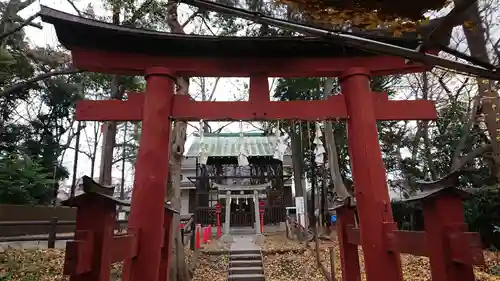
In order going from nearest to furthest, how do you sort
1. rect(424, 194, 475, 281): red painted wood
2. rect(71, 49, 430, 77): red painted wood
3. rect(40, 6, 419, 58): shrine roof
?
rect(424, 194, 475, 281): red painted wood → rect(40, 6, 419, 58): shrine roof → rect(71, 49, 430, 77): red painted wood

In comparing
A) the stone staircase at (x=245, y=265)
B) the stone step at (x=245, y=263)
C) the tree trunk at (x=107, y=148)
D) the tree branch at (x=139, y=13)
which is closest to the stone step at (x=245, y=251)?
the stone staircase at (x=245, y=265)

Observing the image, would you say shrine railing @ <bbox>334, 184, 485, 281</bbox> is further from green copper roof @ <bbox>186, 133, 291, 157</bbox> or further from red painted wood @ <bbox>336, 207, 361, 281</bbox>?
green copper roof @ <bbox>186, 133, 291, 157</bbox>

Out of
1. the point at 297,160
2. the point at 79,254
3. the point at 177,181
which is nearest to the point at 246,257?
the point at 177,181

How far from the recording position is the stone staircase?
414 inches

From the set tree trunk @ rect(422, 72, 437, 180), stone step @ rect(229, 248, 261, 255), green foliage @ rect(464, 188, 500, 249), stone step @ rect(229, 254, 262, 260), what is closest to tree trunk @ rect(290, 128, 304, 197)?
tree trunk @ rect(422, 72, 437, 180)

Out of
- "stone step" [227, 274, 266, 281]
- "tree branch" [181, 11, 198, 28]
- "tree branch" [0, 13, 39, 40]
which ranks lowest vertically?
"stone step" [227, 274, 266, 281]

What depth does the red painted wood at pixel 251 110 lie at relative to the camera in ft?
13.4

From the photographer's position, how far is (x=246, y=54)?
14.2 ft

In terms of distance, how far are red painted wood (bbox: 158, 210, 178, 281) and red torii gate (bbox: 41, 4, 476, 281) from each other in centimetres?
1

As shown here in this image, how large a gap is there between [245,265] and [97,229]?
32.5 ft

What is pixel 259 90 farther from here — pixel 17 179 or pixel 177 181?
pixel 17 179

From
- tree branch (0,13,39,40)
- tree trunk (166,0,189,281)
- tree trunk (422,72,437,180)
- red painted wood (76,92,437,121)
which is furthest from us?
tree trunk (422,72,437,180)

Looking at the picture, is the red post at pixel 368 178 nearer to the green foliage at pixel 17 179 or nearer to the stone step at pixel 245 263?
the stone step at pixel 245 263

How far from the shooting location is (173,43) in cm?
410
